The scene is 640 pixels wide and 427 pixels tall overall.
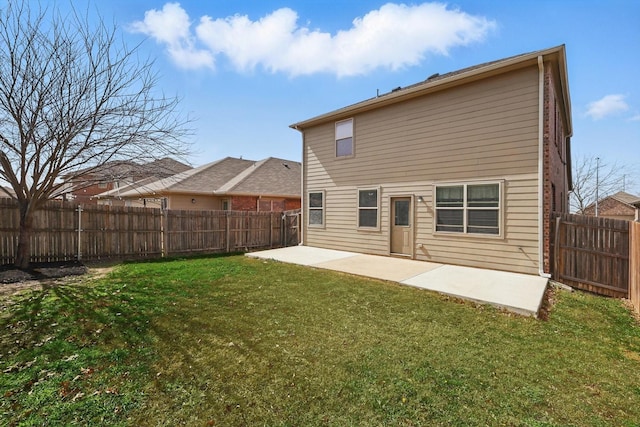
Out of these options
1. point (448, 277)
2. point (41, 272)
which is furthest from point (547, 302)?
point (41, 272)

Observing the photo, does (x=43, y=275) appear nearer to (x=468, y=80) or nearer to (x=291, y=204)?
(x=468, y=80)

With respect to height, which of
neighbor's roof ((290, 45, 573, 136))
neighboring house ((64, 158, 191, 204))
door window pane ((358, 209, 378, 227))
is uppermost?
neighbor's roof ((290, 45, 573, 136))

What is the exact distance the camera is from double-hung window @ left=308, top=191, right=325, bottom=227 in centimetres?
1145

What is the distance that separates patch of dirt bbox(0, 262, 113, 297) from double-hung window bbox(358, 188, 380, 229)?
7595 mm

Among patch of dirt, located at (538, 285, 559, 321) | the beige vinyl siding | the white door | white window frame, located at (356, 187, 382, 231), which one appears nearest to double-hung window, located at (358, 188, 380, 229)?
white window frame, located at (356, 187, 382, 231)

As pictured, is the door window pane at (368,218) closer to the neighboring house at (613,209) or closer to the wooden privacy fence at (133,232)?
the wooden privacy fence at (133,232)

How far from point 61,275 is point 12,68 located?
15.6 ft

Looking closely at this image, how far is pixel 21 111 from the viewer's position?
6.59m

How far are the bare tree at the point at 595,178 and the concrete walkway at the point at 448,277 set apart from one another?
27698 millimetres

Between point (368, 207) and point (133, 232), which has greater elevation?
point (368, 207)

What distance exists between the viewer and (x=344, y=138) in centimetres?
1069

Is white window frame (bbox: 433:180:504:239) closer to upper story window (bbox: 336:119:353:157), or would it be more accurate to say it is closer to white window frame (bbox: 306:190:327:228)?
upper story window (bbox: 336:119:353:157)

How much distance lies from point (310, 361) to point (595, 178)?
112 ft

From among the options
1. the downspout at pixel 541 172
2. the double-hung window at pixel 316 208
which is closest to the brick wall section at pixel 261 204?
the double-hung window at pixel 316 208
